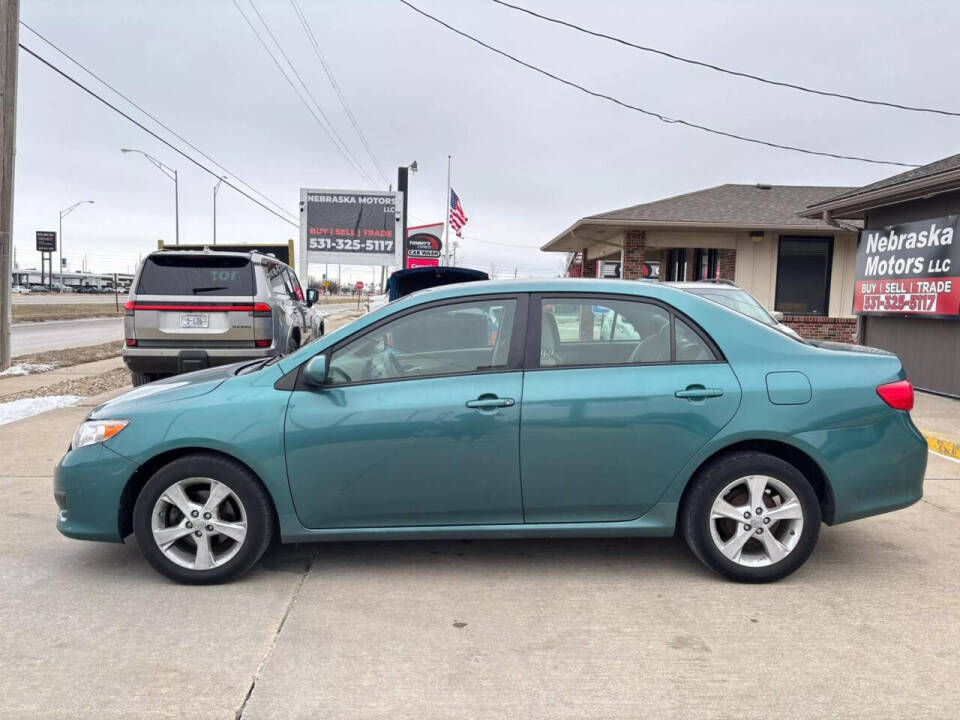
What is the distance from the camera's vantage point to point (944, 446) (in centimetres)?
718

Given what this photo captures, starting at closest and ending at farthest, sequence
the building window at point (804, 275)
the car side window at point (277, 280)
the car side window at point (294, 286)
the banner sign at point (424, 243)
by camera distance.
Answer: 1. the car side window at point (277, 280)
2. the car side window at point (294, 286)
3. the building window at point (804, 275)
4. the banner sign at point (424, 243)

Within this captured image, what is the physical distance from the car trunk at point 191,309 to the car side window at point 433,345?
5.12 meters

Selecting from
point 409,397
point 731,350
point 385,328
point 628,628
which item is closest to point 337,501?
point 409,397

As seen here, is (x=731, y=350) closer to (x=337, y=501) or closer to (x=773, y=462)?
(x=773, y=462)

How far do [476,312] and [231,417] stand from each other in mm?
1397

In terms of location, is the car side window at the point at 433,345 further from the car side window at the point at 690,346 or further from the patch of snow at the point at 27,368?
the patch of snow at the point at 27,368

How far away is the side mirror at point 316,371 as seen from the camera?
147 inches

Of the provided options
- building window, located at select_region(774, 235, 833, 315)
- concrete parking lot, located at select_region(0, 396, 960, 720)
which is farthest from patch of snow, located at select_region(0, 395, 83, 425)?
building window, located at select_region(774, 235, 833, 315)

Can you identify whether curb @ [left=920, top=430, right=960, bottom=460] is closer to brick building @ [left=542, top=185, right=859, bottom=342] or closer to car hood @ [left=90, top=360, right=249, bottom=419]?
car hood @ [left=90, top=360, right=249, bottom=419]

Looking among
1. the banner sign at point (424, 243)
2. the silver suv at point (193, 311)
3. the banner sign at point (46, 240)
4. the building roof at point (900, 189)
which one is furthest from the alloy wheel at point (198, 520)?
the banner sign at point (46, 240)

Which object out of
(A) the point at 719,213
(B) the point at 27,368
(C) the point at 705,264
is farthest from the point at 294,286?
(C) the point at 705,264

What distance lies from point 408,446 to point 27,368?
1289 cm

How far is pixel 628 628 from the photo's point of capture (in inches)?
133

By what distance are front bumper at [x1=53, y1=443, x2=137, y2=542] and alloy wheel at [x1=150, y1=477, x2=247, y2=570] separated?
0.73 feet
